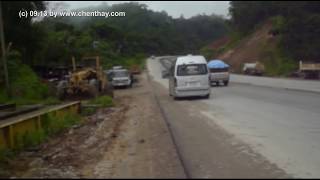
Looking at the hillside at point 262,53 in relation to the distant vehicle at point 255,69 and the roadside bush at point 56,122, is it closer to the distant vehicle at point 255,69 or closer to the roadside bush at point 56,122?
the distant vehicle at point 255,69

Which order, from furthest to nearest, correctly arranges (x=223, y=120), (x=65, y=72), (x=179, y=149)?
(x=65, y=72)
(x=223, y=120)
(x=179, y=149)

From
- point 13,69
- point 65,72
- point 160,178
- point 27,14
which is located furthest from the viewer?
point 65,72

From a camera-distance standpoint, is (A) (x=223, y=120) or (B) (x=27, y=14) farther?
(B) (x=27, y=14)

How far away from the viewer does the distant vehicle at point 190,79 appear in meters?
32.2

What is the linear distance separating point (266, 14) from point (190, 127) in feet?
301

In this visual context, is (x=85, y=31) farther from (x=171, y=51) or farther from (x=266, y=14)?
(x=171, y=51)

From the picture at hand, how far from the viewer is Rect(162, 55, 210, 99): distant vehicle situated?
32.2m

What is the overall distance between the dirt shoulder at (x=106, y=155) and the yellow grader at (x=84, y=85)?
51.8ft

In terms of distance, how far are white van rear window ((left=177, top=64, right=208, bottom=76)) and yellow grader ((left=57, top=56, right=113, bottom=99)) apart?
579 centimetres

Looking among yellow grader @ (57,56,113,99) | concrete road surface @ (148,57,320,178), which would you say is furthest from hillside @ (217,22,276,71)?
concrete road surface @ (148,57,320,178)

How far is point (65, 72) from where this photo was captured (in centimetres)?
4834

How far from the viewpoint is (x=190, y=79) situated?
32.4 m

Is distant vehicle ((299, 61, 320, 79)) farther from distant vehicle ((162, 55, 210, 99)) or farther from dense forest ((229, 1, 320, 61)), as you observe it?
distant vehicle ((162, 55, 210, 99))

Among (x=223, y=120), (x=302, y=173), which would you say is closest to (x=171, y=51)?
(x=223, y=120)
